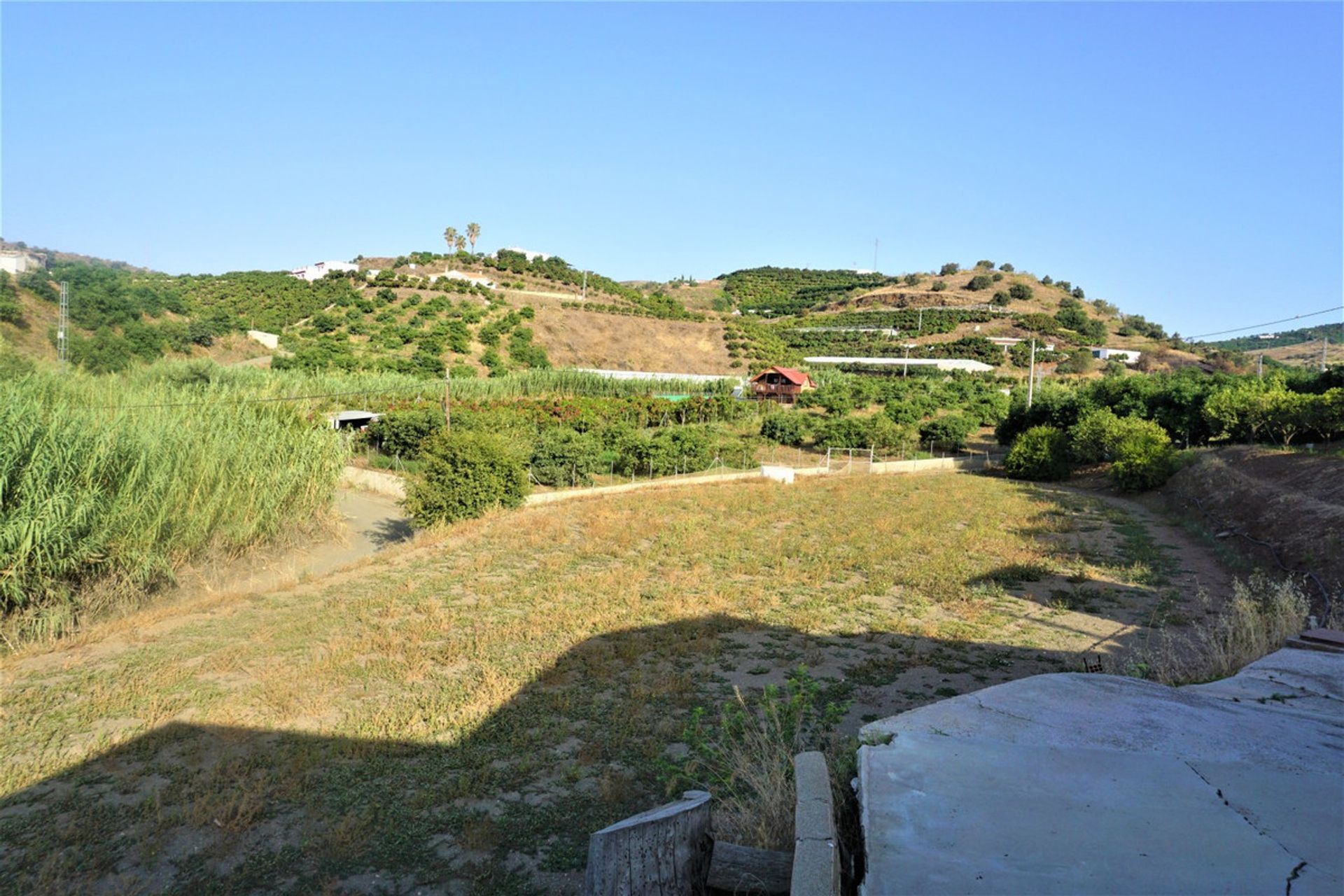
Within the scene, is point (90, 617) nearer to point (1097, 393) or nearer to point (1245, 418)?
point (1245, 418)

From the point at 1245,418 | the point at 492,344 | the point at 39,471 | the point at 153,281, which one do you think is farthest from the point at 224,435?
the point at 153,281

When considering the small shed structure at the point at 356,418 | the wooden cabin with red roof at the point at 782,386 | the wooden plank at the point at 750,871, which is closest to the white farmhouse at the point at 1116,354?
the wooden cabin with red roof at the point at 782,386

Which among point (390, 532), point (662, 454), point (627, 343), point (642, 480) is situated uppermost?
point (627, 343)

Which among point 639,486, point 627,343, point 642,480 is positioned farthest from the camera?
point 627,343

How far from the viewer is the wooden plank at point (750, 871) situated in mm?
3064

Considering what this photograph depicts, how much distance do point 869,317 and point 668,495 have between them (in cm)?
7672

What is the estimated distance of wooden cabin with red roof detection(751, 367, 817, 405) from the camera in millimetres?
52500

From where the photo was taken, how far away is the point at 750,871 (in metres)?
3.10

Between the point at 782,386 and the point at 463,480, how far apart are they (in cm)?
3753

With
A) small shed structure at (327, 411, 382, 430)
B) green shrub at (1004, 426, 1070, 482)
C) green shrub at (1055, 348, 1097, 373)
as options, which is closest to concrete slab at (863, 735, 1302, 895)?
green shrub at (1004, 426, 1070, 482)

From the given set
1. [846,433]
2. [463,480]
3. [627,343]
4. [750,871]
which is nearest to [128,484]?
[463,480]

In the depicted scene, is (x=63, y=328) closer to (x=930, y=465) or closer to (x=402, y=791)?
(x=930, y=465)

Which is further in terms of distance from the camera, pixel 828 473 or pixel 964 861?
pixel 828 473

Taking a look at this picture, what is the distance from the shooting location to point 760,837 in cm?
343
